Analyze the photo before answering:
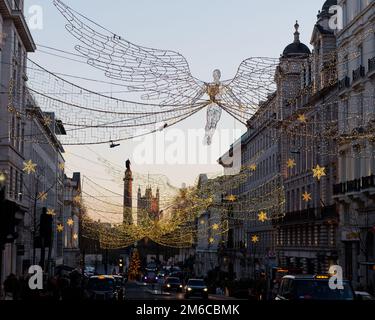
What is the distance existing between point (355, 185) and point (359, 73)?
22.8 ft

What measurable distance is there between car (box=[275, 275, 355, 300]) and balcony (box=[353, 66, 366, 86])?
98.4 feet

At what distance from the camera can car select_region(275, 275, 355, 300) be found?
67.9 feet

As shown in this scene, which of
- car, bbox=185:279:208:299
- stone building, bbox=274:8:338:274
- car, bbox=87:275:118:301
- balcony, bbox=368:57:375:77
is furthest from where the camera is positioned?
stone building, bbox=274:8:338:274

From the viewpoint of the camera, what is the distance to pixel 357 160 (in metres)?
52.3

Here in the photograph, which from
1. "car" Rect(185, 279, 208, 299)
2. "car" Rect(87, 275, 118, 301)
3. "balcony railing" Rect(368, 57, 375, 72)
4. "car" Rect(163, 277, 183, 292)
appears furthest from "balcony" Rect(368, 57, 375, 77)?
"car" Rect(163, 277, 183, 292)

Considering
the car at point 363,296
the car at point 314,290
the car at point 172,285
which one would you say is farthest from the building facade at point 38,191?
the car at point 314,290

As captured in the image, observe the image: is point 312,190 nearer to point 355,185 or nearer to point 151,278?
point 355,185

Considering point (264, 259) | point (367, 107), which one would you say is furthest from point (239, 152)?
point (367, 107)

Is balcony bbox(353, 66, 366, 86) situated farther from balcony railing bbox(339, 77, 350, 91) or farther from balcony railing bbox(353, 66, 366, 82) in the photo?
balcony railing bbox(339, 77, 350, 91)

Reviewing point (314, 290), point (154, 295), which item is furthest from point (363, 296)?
point (154, 295)

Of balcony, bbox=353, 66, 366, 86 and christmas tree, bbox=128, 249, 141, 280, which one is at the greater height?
balcony, bbox=353, 66, 366, 86

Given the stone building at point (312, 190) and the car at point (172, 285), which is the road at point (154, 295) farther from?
the stone building at point (312, 190)
